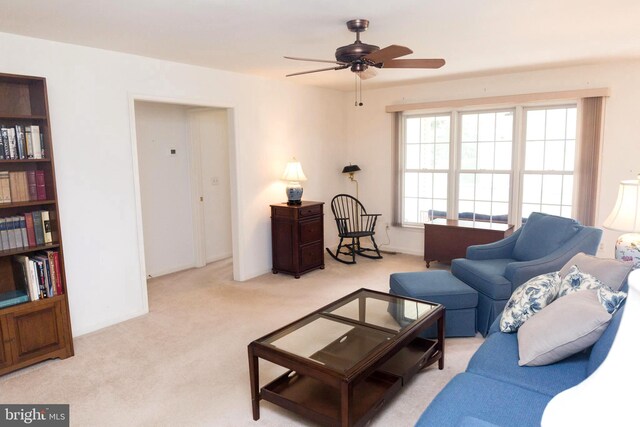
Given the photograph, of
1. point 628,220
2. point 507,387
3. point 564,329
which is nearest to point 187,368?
point 507,387

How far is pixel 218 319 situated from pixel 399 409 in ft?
6.46

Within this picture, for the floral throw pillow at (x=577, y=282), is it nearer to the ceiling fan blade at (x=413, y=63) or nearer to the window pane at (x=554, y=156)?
the ceiling fan blade at (x=413, y=63)

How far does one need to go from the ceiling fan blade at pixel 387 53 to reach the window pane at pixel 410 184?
11.2ft

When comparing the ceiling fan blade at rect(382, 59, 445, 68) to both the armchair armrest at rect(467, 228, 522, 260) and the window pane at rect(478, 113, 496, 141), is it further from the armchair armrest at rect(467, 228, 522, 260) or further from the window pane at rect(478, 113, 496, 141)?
the window pane at rect(478, 113, 496, 141)

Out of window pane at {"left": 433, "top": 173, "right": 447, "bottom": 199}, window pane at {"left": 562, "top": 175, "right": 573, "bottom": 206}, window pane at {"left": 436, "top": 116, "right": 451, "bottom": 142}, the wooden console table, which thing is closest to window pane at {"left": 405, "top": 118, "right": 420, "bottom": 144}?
window pane at {"left": 436, "top": 116, "right": 451, "bottom": 142}

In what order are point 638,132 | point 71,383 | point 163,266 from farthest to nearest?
point 163,266 < point 638,132 < point 71,383

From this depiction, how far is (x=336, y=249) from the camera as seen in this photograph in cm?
648

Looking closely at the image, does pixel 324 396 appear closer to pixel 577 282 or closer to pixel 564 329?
pixel 564 329

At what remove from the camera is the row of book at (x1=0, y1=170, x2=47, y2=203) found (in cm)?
296

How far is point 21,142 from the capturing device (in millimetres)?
2988

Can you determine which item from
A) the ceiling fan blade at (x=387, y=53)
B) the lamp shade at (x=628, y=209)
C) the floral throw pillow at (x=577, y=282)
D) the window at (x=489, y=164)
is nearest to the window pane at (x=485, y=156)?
the window at (x=489, y=164)

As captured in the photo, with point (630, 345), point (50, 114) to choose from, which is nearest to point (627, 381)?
point (630, 345)

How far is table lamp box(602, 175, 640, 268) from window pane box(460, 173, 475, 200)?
2.68 m

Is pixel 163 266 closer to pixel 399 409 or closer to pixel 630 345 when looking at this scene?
pixel 399 409
